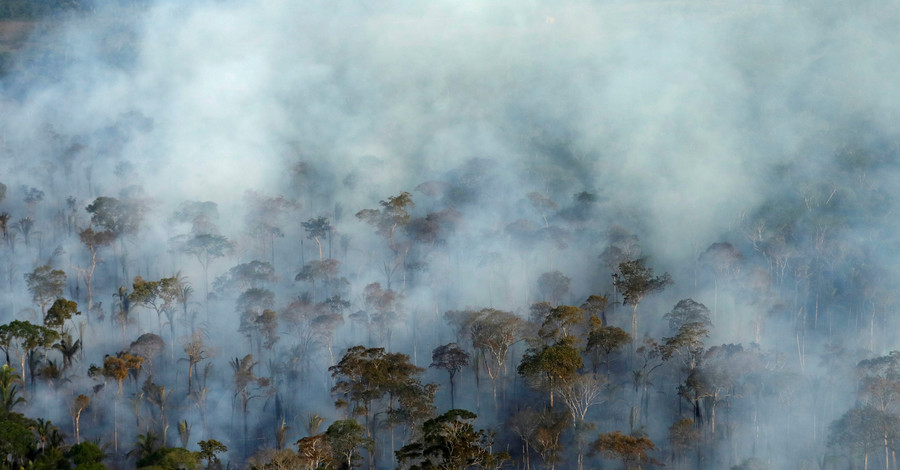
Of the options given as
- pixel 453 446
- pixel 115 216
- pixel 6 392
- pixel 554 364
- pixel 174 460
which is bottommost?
pixel 174 460

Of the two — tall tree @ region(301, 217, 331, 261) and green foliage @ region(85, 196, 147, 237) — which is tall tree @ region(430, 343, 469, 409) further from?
green foliage @ region(85, 196, 147, 237)

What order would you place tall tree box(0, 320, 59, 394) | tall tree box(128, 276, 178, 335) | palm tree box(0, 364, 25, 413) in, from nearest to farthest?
palm tree box(0, 364, 25, 413) < tall tree box(0, 320, 59, 394) < tall tree box(128, 276, 178, 335)

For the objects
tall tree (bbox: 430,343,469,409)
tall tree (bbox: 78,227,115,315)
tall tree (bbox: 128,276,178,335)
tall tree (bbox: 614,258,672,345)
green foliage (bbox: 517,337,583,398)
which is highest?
tall tree (bbox: 78,227,115,315)

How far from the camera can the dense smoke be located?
68438 mm

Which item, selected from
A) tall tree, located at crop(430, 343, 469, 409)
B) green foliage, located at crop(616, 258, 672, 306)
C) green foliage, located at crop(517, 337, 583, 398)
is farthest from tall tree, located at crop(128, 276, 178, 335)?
green foliage, located at crop(616, 258, 672, 306)

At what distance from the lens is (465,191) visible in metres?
110

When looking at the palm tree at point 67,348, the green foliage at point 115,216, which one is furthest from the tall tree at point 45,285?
the green foliage at point 115,216

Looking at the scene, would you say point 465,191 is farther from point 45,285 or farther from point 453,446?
point 453,446

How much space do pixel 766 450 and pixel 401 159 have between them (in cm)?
7766

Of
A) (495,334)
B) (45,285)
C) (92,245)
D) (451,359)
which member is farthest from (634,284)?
(92,245)

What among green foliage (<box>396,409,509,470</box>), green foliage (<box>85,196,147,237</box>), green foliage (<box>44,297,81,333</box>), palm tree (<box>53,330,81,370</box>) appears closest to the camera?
green foliage (<box>396,409,509,470</box>)

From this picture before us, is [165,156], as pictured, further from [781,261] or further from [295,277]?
[781,261]

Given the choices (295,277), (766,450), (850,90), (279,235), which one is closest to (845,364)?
(766,450)

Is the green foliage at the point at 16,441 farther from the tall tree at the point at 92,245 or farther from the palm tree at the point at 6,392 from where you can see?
the tall tree at the point at 92,245
